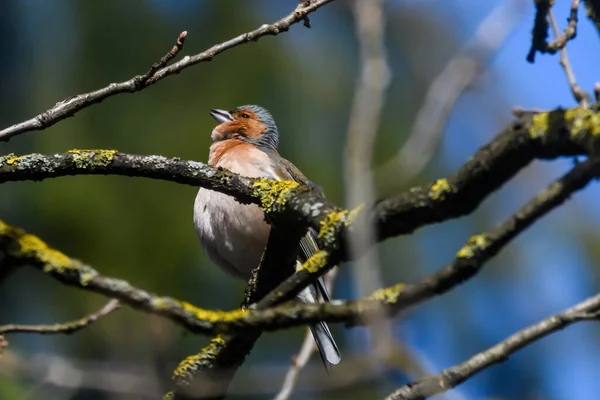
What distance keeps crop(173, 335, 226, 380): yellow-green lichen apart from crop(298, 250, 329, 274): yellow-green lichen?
1.15m

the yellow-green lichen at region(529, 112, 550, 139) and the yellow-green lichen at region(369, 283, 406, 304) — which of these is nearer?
the yellow-green lichen at region(529, 112, 550, 139)

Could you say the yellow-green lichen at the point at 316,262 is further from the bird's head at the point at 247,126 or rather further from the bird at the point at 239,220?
the bird's head at the point at 247,126

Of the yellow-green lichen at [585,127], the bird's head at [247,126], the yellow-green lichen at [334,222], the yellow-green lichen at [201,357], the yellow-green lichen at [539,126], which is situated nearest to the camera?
the yellow-green lichen at [585,127]

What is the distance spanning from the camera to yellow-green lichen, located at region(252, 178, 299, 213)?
3.56 meters

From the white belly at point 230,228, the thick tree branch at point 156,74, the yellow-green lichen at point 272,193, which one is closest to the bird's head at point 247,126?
the white belly at point 230,228

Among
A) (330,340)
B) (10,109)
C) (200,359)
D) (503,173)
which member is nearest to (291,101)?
(10,109)

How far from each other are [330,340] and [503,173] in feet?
12.7

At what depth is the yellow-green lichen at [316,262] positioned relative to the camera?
2.99 m

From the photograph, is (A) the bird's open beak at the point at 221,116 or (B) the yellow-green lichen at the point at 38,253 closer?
(B) the yellow-green lichen at the point at 38,253

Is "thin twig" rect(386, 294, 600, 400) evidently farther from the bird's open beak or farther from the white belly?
the bird's open beak

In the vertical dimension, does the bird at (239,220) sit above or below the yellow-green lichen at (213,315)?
above

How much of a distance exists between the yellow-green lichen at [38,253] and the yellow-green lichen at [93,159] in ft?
3.49

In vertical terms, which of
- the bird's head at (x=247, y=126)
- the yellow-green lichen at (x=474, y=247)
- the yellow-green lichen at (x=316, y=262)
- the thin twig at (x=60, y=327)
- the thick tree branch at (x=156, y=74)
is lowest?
the yellow-green lichen at (x=474, y=247)

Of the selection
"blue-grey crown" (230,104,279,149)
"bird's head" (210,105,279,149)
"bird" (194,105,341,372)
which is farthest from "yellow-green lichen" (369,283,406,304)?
"blue-grey crown" (230,104,279,149)
